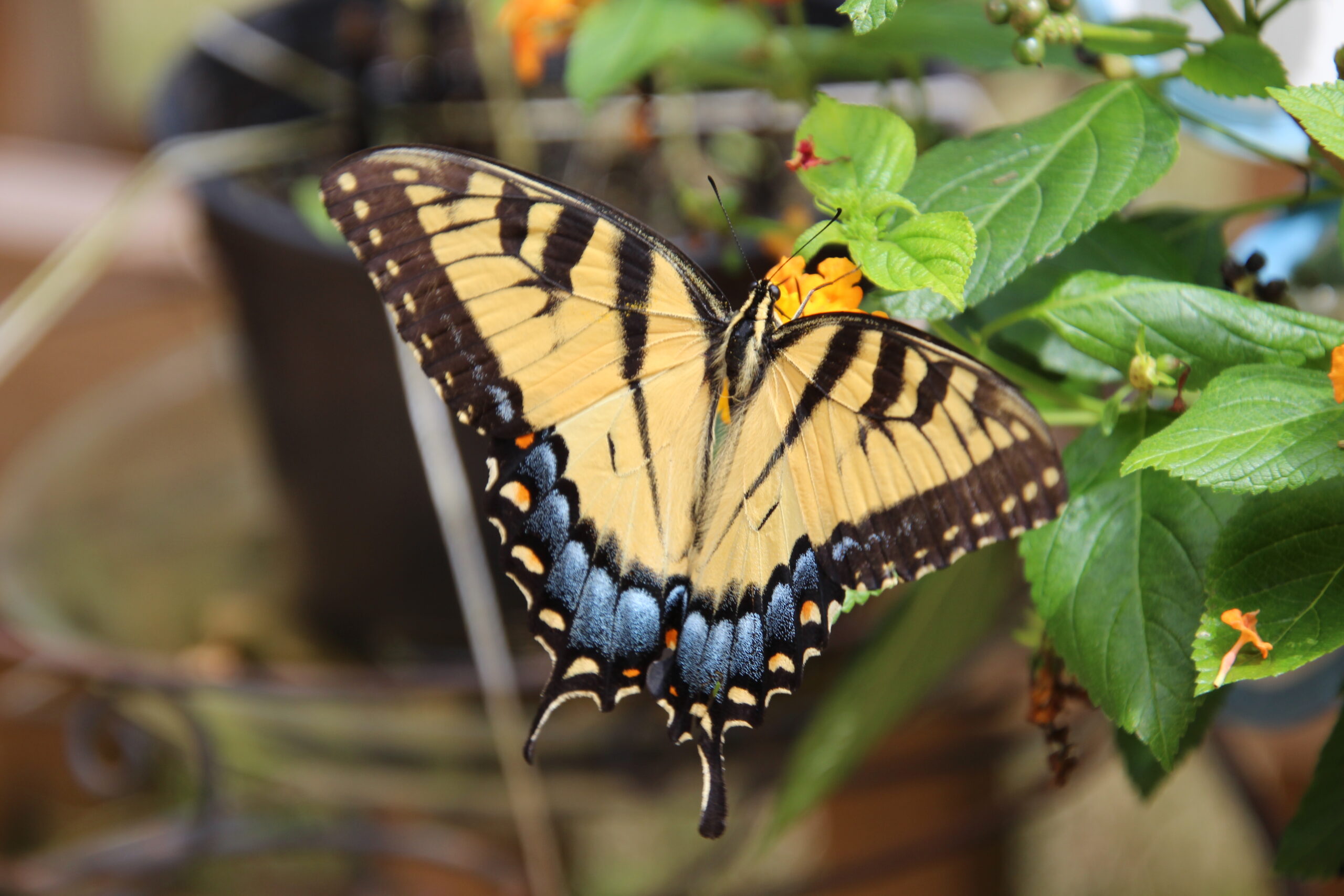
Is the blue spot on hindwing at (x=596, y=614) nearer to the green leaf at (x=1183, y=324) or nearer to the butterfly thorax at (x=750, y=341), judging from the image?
the butterfly thorax at (x=750, y=341)

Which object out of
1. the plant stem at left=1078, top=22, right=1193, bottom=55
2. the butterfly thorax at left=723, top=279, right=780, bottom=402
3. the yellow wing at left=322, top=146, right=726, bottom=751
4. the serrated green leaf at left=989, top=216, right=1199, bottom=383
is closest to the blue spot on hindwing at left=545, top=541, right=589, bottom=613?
the yellow wing at left=322, top=146, right=726, bottom=751

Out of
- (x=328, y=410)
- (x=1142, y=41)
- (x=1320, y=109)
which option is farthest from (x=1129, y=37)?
(x=328, y=410)

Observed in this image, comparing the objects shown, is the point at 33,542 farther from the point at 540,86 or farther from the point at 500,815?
the point at 540,86

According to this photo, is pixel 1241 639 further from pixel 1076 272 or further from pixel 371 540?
pixel 371 540

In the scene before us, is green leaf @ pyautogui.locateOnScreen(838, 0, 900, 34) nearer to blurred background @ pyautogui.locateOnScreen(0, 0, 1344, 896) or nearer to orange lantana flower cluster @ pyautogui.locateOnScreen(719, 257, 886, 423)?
orange lantana flower cluster @ pyautogui.locateOnScreen(719, 257, 886, 423)

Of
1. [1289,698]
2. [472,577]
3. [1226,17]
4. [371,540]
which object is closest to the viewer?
[1226,17]

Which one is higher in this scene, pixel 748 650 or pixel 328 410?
pixel 328 410
